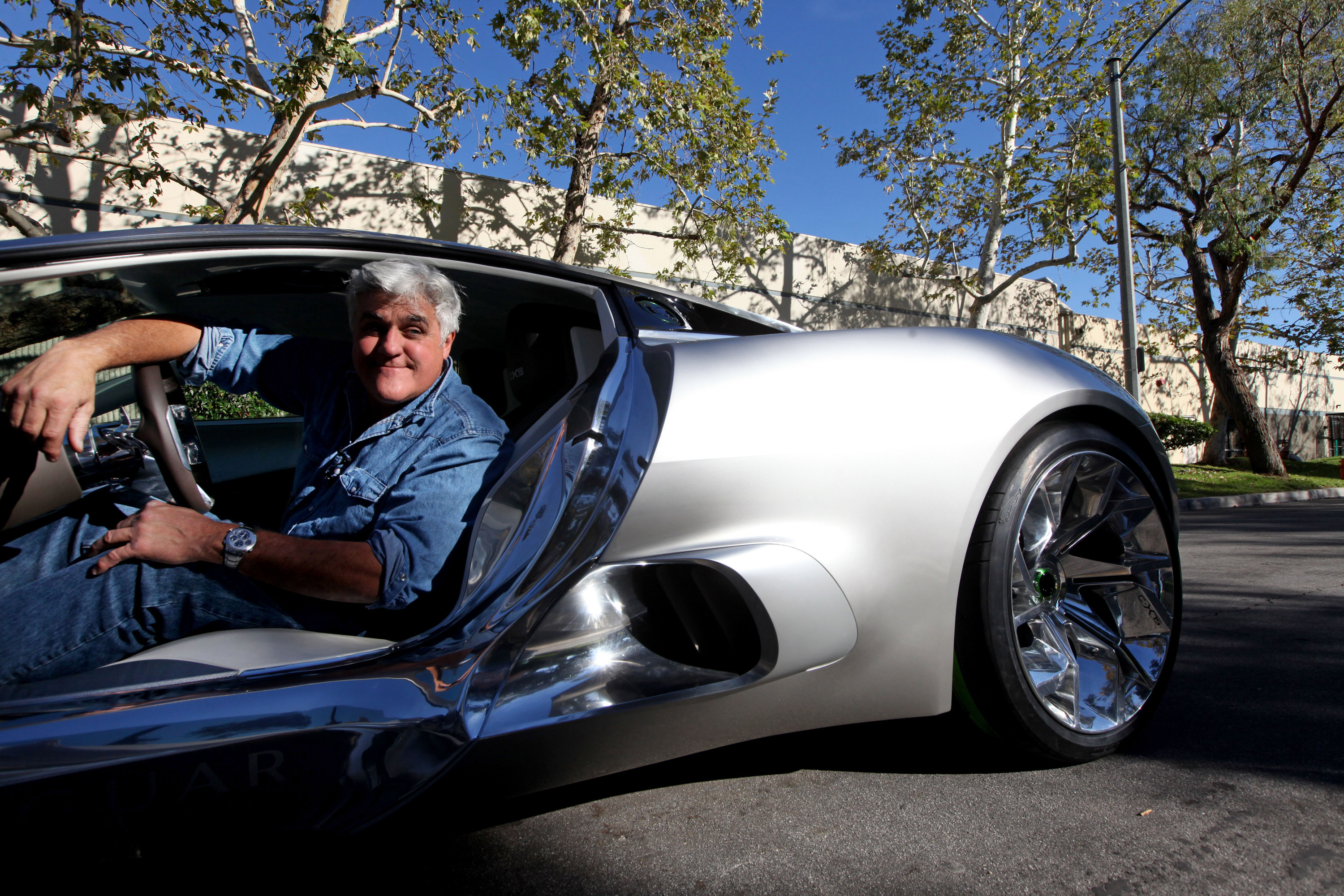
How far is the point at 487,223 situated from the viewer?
1025 cm

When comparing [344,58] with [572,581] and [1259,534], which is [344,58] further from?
[1259,534]

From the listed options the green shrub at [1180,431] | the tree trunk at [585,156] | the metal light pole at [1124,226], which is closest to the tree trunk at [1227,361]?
the green shrub at [1180,431]

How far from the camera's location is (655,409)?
127 cm

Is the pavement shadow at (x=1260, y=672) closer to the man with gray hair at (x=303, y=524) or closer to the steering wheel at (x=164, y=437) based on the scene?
the man with gray hair at (x=303, y=524)

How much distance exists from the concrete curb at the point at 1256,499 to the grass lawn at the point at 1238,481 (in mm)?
164

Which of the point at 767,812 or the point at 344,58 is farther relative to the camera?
the point at 344,58

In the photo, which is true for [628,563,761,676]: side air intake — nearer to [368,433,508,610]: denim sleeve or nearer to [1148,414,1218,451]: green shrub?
[368,433,508,610]: denim sleeve

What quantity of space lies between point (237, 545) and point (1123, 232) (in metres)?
11.6

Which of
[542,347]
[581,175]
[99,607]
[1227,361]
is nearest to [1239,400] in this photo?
[1227,361]

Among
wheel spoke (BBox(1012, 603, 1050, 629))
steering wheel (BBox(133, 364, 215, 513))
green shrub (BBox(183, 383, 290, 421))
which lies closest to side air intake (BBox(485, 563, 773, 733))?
wheel spoke (BBox(1012, 603, 1050, 629))

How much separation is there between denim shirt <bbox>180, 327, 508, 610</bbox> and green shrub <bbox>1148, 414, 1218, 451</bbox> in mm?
19278

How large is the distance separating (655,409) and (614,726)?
0.51 m

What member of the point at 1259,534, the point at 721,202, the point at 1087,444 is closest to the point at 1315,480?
the point at 1259,534

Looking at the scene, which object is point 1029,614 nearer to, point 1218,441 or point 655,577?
point 655,577
